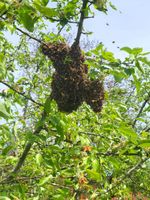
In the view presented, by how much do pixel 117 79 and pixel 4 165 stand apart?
2.68m

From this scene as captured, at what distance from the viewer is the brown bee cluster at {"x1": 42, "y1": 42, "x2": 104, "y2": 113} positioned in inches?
130

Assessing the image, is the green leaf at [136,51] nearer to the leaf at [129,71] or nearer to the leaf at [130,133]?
the leaf at [129,71]

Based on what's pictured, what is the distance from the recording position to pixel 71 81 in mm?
3289

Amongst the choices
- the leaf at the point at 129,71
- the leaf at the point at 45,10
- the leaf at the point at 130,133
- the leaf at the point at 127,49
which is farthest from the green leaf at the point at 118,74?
the leaf at the point at 45,10

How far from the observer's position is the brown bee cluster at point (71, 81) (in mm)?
3307

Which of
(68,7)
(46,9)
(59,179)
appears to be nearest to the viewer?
(46,9)

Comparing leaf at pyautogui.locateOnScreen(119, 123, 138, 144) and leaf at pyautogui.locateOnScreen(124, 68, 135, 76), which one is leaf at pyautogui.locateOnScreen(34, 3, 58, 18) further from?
leaf at pyautogui.locateOnScreen(119, 123, 138, 144)

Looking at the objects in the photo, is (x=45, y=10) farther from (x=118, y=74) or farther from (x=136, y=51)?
(x=118, y=74)

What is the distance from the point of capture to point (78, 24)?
11.7 ft

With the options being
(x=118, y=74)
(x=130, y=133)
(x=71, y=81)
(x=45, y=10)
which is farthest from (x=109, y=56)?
(x=45, y=10)

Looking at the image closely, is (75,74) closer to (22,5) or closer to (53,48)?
(53,48)

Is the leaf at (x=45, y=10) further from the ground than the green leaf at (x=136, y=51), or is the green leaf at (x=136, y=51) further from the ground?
the green leaf at (x=136, y=51)

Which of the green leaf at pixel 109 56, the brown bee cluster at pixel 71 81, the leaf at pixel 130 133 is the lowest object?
the leaf at pixel 130 133

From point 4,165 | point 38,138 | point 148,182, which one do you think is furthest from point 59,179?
point 148,182
